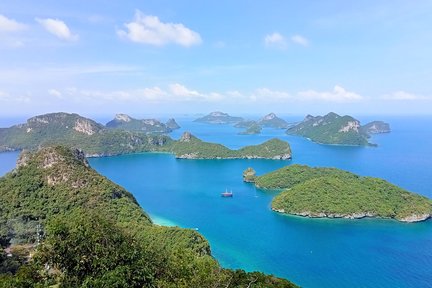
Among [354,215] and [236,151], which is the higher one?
[236,151]

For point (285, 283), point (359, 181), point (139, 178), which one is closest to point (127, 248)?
point (285, 283)

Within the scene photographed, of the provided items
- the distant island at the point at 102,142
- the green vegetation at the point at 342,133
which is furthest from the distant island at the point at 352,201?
the green vegetation at the point at 342,133

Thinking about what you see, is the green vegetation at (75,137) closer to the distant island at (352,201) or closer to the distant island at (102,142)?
the distant island at (102,142)

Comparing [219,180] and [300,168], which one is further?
[219,180]

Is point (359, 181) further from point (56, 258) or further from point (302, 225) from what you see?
point (56, 258)

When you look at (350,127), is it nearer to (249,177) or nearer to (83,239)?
(249,177)

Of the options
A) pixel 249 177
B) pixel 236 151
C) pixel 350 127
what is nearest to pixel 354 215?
pixel 249 177
